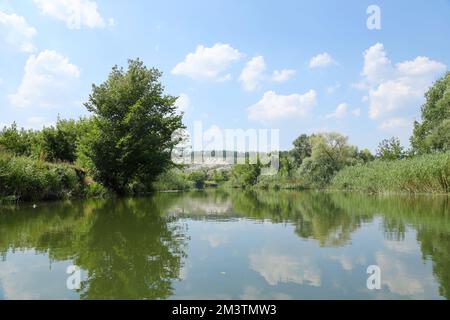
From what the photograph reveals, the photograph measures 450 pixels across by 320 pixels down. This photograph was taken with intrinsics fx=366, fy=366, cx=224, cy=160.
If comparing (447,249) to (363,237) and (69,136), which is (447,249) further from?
(69,136)

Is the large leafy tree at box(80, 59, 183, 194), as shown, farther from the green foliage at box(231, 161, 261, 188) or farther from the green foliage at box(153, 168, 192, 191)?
the green foliage at box(231, 161, 261, 188)

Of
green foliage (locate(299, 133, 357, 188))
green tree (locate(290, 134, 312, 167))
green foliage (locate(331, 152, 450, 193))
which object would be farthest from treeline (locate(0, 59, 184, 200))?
green tree (locate(290, 134, 312, 167))

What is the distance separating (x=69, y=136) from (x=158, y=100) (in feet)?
26.9

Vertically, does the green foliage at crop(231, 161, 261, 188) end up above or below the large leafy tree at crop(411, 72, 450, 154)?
below

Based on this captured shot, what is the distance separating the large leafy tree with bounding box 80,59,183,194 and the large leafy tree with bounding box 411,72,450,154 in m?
26.7

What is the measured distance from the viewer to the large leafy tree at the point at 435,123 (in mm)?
36806

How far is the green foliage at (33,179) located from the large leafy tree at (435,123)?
33.3m

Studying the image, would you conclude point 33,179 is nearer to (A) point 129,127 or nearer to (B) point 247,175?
(A) point 129,127

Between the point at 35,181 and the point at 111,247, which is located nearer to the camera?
the point at 111,247

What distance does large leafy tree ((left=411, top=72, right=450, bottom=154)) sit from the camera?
36806mm

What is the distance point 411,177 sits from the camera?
86.5 feet

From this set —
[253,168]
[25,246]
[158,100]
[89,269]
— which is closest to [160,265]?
[89,269]

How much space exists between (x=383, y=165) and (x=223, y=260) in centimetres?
3179

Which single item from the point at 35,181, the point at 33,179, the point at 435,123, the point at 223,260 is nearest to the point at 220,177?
the point at 435,123
